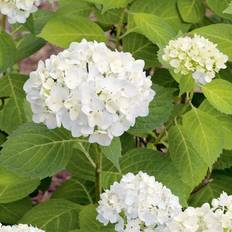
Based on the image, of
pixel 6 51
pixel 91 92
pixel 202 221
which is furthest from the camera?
pixel 6 51

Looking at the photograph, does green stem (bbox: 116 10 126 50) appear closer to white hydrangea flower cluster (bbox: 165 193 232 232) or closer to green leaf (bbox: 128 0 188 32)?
green leaf (bbox: 128 0 188 32)

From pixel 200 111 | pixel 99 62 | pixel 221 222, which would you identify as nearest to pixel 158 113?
pixel 200 111

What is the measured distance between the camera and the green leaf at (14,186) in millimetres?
2482

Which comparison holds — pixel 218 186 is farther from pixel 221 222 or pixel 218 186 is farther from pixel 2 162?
pixel 221 222

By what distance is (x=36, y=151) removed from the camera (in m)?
2.26

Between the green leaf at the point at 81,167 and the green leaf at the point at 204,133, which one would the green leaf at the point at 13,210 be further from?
the green leaf at the point at 204,133

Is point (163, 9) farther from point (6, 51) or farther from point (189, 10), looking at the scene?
point (6, 51)

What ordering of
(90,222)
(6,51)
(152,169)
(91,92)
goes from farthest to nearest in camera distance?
(6,51), (152,169), (90,222), (91,92)

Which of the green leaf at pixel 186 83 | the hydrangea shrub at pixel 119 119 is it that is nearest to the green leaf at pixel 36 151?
the hydrangea shrub at pixel 119 119

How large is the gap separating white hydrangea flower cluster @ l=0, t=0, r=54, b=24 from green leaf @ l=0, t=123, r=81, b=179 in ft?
1.37

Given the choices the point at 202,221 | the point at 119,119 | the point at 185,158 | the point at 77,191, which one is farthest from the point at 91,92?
the point at 77,191

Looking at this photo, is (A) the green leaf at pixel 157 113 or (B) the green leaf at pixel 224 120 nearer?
(A) the green leaf at pixel 157 113

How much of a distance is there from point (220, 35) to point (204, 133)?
14.9 inches

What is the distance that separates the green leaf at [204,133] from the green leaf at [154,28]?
25cm
